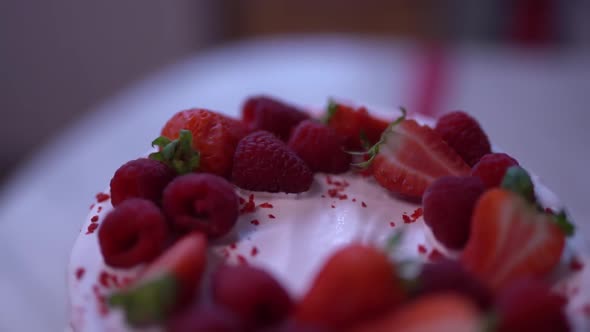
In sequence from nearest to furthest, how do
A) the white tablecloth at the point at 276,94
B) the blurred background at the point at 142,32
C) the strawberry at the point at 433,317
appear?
the strawberry at the point at 433,317 < the white tablecloth at the point at 276,94 < the blurred background at the point at 142,32

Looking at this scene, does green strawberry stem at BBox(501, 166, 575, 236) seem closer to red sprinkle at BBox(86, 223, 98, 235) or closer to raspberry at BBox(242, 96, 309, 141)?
raspberry at BBox(242, 96, 309, 141)

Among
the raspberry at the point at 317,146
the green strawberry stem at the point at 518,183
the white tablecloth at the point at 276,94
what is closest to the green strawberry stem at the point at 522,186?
the green strawberry stem at the point at 518,183

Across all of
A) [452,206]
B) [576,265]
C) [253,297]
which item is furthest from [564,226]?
[253,297]

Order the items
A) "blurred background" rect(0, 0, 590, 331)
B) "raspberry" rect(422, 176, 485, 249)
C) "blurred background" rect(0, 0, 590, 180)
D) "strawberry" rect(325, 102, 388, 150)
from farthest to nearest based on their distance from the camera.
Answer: "blurred background" rect(0, 0, 590, 180), "blurred background" rect(0, 0, 590, 331), "strawberry" rect(325, 102, 388, 150), "raspberry" rect(422, 176, 485, 249)

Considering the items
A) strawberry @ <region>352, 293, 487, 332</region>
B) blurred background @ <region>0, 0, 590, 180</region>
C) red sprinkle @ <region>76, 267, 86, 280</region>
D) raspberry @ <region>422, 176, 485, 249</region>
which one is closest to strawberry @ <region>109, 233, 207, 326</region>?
red sprinkle @ <region>76, 267, 86, 280</region>

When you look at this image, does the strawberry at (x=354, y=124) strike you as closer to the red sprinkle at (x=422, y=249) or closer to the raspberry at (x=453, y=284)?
the red sprinkle at (x=422, y=249)

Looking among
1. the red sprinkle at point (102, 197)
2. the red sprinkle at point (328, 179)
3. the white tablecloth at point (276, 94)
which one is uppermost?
the red sprinkle at point (328, 179)

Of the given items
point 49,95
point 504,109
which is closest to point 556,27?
point 504,109
